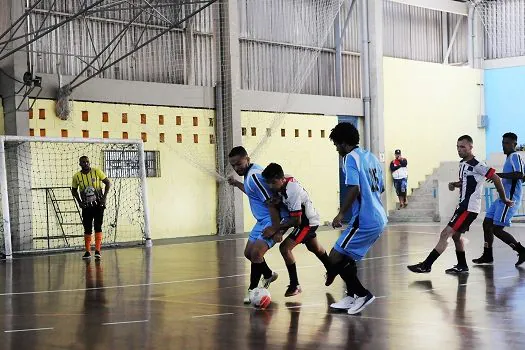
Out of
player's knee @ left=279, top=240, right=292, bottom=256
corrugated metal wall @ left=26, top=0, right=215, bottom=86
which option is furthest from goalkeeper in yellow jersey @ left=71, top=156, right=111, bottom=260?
player's knee @ left=279, top=240, right=292, bottom=256

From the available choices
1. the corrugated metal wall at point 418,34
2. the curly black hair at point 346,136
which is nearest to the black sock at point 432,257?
the curly black hair at point 346,136

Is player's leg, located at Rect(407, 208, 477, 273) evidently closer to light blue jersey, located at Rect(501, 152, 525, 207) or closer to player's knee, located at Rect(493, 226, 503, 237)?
player's knee, located at Rect(493, 226, 503, 237)

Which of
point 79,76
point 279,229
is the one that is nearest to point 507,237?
point 279,229

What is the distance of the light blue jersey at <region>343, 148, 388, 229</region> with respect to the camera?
9.55m

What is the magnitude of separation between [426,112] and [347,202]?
26.3 meters

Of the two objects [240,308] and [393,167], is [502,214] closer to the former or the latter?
[240,308]

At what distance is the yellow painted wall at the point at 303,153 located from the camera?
28.1m

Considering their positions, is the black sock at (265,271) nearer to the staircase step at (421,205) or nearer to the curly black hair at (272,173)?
the curly black hair at (272,173)

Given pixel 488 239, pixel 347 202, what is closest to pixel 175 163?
pixel 488 239

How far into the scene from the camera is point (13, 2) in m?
21.7

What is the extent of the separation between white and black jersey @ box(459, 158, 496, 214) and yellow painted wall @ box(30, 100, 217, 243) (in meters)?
12.8

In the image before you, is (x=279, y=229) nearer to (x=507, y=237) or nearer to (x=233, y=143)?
(x=507, y=237)

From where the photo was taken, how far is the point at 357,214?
9.70 m

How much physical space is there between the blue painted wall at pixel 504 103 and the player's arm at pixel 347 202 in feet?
92.6
